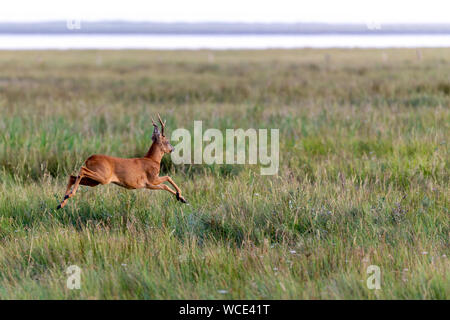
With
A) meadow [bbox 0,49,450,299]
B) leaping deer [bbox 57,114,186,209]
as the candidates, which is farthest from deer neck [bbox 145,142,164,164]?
meadow [bbox 0,49,450,299]

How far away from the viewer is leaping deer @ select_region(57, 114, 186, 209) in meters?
2.72

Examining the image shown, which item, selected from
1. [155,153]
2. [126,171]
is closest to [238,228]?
[155,153]

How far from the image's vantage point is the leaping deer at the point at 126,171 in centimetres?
272

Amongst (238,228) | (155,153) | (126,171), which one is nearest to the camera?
(126,171)

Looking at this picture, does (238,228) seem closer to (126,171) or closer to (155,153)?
(155,153)

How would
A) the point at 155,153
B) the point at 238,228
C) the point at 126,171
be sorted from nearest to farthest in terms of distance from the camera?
the point at 126,171 → the point at 155,153 → the point at 238,228

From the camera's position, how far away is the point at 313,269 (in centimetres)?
344

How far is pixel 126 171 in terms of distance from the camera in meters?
2.90

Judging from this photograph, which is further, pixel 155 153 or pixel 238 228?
pixel 238 228

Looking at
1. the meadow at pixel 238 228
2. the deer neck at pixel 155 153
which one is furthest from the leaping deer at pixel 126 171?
the meadow at pixel 238 228

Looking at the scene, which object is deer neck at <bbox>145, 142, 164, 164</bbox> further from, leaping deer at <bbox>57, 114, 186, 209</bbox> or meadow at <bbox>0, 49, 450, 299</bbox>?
meadow at <bbox>0, 49, 450, 299</bbox>

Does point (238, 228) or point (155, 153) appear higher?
point (155, 153)

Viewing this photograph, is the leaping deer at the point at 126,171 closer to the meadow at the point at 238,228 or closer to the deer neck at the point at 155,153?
the deer neck at the point at 155,153

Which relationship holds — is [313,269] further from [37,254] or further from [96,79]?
[96,79]
